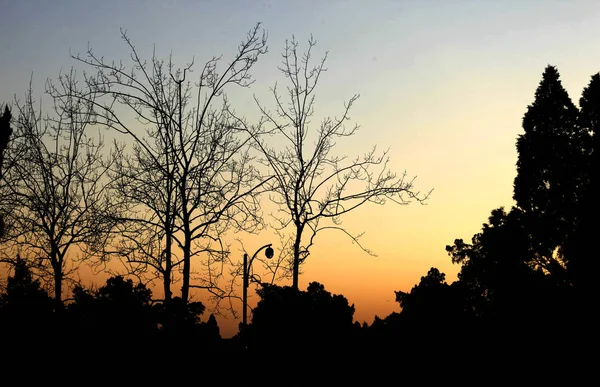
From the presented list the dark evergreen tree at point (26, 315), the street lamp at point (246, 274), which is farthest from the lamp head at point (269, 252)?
the dark evergreen tree at point (26, 315)

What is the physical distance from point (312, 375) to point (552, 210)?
22244mm

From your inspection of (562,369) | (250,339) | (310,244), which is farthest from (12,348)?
(562,369)

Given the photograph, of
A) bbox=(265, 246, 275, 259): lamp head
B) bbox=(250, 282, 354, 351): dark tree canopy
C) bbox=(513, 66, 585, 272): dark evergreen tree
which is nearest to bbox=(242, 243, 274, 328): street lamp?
bbox=(265, 246, 275, 259): lamp head

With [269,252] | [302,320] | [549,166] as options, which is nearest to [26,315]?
[302,320]

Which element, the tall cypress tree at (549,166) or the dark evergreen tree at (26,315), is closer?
the dark evergreen tree at (26,315)

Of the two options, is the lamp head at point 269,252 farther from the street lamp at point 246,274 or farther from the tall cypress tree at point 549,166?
the tall cypress tree at point 549,166

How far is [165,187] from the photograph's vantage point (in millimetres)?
20703

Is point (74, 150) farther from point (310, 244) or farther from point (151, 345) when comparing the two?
point (151, 345)

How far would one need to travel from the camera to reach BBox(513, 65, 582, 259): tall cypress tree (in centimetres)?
3384

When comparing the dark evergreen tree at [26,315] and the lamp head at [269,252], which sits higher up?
the lamp head at [269,252]

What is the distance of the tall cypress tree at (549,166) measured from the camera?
3384 centimetres

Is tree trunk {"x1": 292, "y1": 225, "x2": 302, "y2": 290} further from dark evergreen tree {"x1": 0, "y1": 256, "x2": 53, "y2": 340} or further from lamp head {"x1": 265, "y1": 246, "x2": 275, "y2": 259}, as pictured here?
dark evergreen tree {"x1": 0, "y1": 256, "x2": 53, "y2": 340}

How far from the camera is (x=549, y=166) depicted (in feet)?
116

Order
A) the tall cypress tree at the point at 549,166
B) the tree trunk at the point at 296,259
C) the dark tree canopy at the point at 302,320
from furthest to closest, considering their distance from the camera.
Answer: the tall cypress tree at the point at 549,166 → the tree trunk at the point at 296,259 → the dark tree canopy at the point at 302,320
